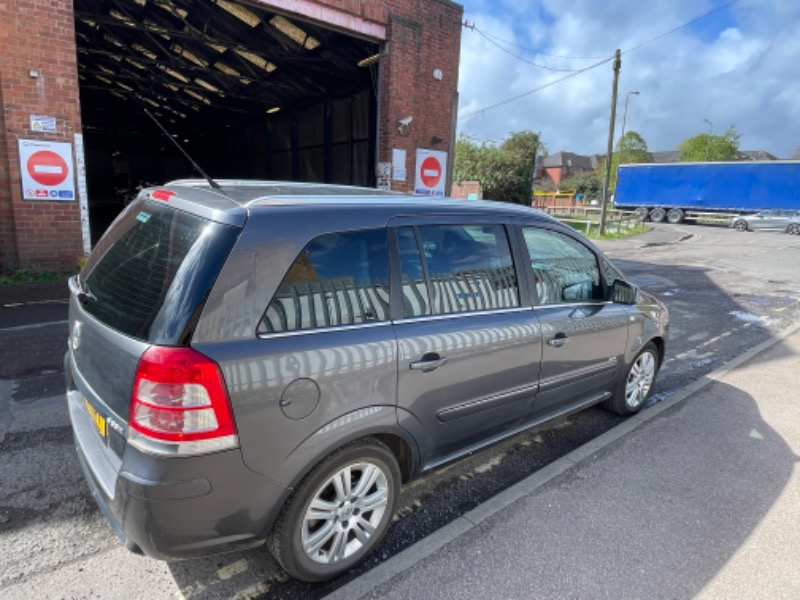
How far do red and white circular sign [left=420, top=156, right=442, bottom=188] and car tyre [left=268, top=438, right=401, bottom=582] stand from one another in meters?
10.5

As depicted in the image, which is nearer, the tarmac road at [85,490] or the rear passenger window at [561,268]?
the tarmac road at [85,490]

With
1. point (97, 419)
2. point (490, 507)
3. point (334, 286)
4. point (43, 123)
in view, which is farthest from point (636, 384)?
point (43, 123)

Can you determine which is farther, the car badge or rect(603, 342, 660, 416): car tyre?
rect(603, 342, 660, 416): car tyre

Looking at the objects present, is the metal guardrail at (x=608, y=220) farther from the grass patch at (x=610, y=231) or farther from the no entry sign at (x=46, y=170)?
the no entry sign at (x=46, y=170)

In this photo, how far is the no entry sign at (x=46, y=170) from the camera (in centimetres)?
758

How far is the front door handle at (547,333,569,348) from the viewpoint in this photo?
10.1 ft

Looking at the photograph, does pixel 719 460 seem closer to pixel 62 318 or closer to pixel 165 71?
pixel 62 318

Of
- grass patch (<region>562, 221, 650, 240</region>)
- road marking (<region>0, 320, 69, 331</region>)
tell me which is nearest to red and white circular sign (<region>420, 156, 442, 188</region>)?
road marking (<region>0, 320, 69, 331</region>)

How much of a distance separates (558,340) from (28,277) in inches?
332

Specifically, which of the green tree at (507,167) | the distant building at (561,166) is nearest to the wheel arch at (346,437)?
the green tree at (507,167)

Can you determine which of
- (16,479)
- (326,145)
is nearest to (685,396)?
(16,479)

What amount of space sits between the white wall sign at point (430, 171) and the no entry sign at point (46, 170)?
708 cm

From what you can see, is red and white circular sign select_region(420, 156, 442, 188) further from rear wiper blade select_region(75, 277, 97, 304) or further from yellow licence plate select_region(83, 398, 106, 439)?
yellow licence plate select_region(83, 398, 106, 439)

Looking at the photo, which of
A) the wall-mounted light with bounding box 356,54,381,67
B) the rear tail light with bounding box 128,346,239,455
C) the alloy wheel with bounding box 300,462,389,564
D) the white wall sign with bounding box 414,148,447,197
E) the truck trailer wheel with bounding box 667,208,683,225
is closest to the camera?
the rear tail light with bounding box 128,346,239,455
